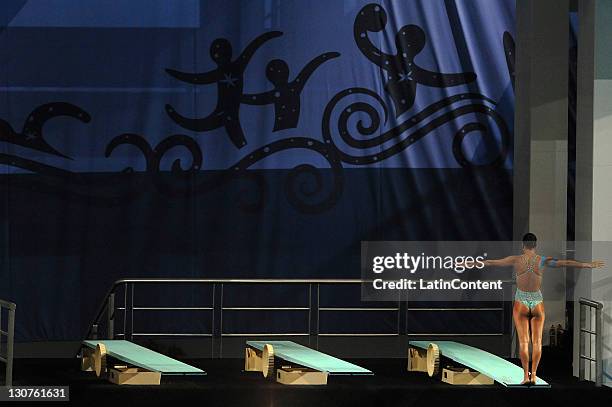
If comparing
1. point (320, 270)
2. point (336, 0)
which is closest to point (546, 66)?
point (336, 0)

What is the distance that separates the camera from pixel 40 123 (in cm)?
1355

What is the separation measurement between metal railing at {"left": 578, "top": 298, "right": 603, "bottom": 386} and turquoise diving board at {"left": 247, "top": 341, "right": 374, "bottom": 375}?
6.06 ft

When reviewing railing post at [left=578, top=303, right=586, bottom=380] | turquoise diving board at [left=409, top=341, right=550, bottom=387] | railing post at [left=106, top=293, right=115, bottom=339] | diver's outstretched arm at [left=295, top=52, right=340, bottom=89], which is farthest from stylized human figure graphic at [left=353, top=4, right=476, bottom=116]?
railing post at [left=106, top=293, right=115, bottom=339]

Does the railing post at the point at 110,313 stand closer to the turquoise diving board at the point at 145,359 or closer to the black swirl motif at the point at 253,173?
the turquoise diving board at the point at 145,359

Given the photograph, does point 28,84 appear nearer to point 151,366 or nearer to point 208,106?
point 208,106

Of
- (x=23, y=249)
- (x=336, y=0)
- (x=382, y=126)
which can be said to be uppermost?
(x=336, y=0)

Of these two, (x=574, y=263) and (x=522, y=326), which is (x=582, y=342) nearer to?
(x=522, y=326)

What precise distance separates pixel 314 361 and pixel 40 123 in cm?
466

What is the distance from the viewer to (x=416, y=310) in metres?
13.9

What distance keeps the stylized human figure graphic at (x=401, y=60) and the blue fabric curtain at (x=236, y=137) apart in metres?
0.02

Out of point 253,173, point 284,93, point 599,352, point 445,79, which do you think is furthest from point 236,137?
point 599,352

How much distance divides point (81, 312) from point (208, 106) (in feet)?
8.66

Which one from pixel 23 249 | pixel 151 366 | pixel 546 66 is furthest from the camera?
pixel 23 249

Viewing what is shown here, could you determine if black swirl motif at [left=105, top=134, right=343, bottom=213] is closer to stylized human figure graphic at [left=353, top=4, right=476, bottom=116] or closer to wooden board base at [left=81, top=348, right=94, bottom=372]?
stylized human figure graphic at [left=353, top=4, right=476, bottom=116]
